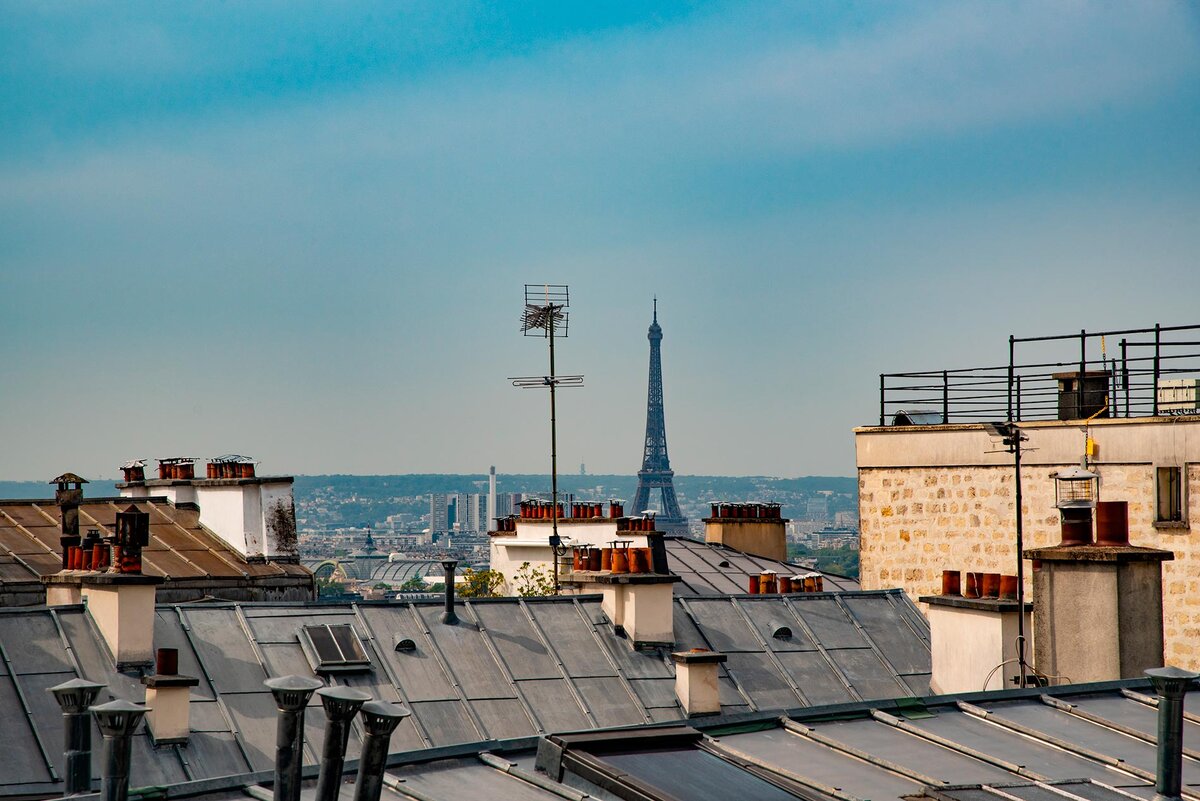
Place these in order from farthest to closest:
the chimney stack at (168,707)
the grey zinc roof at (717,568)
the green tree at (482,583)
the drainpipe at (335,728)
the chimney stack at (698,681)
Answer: the green tree at (482,583)
the grey zinc roof at (717,568)
the chimney stack at (698,681)
the chimney stack at (168,707)
the drainpipe at (335,728)

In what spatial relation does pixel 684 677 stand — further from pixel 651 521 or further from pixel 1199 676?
pixel 651 521

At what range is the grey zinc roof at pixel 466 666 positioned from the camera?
61.8 ft

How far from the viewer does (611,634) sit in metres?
23.2

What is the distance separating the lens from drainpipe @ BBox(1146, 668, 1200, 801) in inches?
481

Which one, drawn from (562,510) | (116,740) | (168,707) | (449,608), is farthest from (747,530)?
(116,740)

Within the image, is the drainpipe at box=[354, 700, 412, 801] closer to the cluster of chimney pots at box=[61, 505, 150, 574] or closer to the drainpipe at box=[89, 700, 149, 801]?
the drainpipe at box=[89, 700, 149, 801]

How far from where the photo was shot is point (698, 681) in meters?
21.6

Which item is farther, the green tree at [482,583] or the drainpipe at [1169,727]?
the green tree at [482,583]

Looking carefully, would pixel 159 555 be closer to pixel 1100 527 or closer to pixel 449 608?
pixel 449 608

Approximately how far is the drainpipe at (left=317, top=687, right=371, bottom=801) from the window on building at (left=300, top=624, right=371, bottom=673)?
11.5 m

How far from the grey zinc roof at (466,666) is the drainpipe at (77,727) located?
6.14 m

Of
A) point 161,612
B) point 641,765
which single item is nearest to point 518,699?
point 161,612

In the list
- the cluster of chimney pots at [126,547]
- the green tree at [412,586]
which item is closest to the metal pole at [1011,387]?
the cluster of chimney pots at [126,547]

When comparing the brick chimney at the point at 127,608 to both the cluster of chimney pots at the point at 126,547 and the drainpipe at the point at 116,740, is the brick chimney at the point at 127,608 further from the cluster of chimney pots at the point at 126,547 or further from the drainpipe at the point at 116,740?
the drainpipe at the point at 116,740
